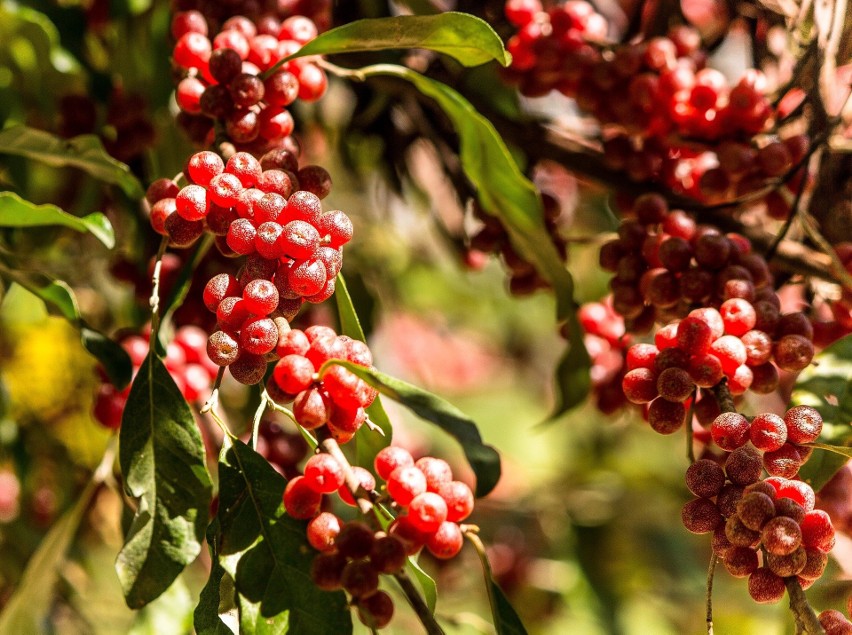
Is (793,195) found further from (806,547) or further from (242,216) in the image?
(242,216)

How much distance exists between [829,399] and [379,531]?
0.45 metres

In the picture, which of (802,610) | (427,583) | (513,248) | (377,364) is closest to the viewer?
(802,610)

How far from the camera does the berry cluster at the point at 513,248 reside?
40.8 inches

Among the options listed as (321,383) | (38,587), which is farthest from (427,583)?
(38,587)

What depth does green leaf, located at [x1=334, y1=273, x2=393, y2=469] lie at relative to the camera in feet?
2.39

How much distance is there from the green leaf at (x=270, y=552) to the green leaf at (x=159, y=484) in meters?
0.04

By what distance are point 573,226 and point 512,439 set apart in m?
0.57

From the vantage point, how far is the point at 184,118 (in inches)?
32.4

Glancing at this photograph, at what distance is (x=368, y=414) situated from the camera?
28.8 inches

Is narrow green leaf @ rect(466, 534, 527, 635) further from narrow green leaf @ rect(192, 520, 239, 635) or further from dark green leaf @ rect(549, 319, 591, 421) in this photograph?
dark green leaf @ rect(549, 319, 591, 421)

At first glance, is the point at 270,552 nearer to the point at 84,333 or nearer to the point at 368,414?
the point at 368,414

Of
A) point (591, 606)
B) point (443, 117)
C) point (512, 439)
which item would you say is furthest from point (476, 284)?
point (443, 117)

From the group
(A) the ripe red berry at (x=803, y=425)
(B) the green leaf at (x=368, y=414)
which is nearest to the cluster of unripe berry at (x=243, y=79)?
(B) the green leaf at (x=368, y=414)

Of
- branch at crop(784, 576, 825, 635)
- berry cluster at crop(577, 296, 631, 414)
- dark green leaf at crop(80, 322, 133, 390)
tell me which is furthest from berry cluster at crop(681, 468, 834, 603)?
dark green leaf at crop(80, 322, 133, 390)
